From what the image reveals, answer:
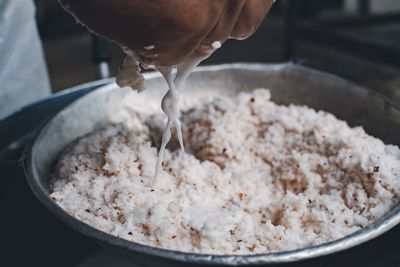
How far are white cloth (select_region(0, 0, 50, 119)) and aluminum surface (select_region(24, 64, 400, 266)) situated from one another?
31 cm

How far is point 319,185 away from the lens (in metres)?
0.94

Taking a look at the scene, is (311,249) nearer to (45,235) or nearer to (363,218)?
(363,218)

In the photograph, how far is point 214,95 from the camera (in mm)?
1264

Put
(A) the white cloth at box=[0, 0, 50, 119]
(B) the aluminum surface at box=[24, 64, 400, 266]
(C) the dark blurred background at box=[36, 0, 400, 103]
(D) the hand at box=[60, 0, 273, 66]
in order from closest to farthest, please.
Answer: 1. (D) the hand at box=[60, 0, 273, 66]
2. (B) the aluminum surface at box=[24, 64, 400, 266]
3. (A) the white cloth at box=[0, 0, 50, 119]
4. (C) the dark blurred background at box=[36, 0, 400, 103]

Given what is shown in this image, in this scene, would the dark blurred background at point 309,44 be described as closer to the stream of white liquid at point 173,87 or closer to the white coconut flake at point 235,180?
the white coconut flake at point 235,180

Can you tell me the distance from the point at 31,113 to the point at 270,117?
531 mm

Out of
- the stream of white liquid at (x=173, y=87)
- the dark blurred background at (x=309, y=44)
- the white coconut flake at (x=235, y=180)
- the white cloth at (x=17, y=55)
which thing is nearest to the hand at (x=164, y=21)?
the stream of white liquid at (x=173, y=87)

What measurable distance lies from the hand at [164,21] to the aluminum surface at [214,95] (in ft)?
0.88

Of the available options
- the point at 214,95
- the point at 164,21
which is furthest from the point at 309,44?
the point at 164,21

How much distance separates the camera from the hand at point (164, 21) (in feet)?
2.23

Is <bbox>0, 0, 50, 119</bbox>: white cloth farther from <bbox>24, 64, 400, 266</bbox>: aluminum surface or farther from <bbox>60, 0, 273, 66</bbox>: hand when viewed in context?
<bbox>60, 0, 273, 66</bbox>: hand

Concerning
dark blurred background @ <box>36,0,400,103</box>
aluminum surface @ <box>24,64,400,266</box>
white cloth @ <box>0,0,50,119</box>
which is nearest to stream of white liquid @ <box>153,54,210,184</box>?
aluminum surface @ <box>24,64,400,266</box>

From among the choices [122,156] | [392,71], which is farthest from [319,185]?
[392,71]

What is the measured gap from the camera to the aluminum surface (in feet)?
2.58
